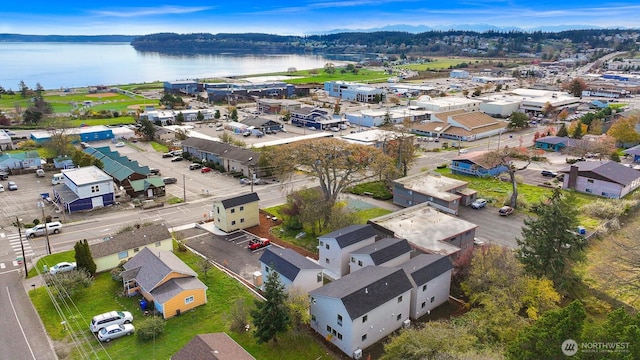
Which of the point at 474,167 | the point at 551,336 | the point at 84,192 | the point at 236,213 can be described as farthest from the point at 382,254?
the point at 84,192

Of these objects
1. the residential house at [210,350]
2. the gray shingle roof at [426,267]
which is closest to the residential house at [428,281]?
the gray shingle roof at [426,267]

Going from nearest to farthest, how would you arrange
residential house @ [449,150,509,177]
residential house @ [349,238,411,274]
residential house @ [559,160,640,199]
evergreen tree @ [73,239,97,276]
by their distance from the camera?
residential house @ [349,238,411,274]
evergreen tree @ [73,239,97,276]
residential house @ [559,160,640,199]
residential house @ [449,150,509,177]

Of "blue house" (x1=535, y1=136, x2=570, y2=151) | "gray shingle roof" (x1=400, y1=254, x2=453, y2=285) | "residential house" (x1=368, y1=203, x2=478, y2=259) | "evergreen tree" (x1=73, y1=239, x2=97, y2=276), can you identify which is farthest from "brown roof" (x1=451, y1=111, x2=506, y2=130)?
"evergreen tree" (x1=73, y1=239, x2=97, y2=276)

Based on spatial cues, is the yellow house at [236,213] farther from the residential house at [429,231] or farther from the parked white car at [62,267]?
the parked white car at [62,267]

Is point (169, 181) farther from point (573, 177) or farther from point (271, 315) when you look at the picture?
point (573, 177)

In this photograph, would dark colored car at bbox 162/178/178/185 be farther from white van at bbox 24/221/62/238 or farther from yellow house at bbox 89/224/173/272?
yellow house at bbox 89/224/173/272

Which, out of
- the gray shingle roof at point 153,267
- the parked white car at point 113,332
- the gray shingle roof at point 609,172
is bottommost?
the parked white car at point 113,332

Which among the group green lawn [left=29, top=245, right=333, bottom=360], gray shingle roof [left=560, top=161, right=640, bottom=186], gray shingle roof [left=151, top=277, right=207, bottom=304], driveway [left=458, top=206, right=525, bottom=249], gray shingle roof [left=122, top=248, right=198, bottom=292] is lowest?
green lawn [left=29, top=245, right=333, bottom=360]

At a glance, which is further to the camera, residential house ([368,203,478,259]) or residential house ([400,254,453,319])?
residential house ([368,203,478,259])
